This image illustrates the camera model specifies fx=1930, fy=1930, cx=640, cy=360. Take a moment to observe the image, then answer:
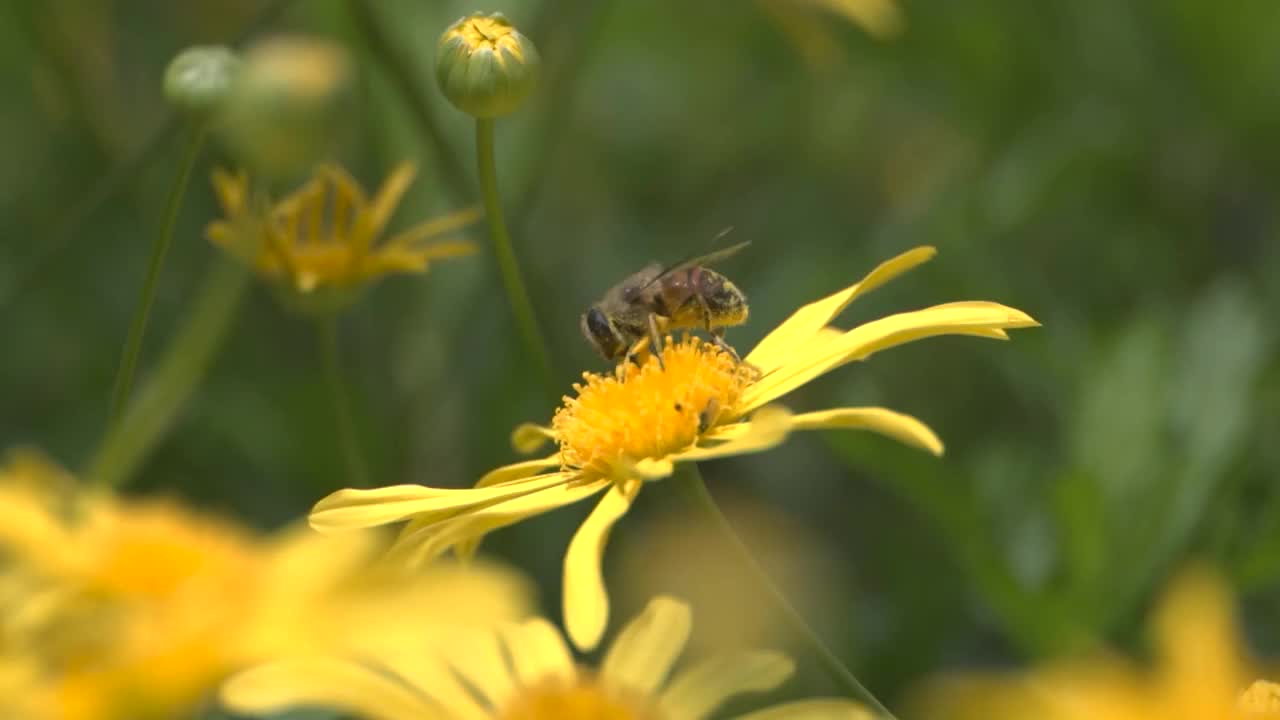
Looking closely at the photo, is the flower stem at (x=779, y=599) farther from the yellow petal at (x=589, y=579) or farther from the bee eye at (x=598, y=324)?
the bee eye at (x=598, y=324)

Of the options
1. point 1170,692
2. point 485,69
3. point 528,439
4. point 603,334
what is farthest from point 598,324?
point 1170,692

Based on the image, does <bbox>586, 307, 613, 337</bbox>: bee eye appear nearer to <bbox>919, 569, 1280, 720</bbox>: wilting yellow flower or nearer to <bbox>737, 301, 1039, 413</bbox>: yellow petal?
<bbox>737, 301, 1039, 413</bbox>: yellow petal

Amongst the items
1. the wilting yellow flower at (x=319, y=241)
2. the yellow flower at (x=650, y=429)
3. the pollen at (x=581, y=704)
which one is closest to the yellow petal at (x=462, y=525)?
the yellow flower at (x=650, y=429)

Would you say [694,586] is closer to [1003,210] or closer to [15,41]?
[1003,210]

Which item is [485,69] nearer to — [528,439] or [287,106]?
[528,439]

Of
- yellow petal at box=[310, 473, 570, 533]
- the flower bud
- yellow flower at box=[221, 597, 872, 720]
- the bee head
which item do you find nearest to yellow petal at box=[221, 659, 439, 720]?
yellow flower at box=[221, 597, 872, 720]

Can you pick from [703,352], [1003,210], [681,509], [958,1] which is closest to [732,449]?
[703,352]

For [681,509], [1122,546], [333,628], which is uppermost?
[333,628]
